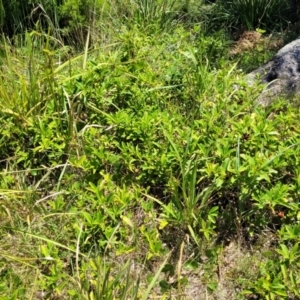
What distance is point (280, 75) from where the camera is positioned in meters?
3.61

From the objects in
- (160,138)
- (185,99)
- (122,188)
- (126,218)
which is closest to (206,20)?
(185,99)

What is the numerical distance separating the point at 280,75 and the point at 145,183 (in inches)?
54.2

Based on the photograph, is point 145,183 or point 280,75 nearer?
point 145,183

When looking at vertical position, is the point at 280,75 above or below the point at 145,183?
above

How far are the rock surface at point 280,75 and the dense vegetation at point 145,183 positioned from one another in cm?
14

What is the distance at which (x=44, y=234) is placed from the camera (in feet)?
8.77

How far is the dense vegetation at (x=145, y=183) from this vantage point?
245cm

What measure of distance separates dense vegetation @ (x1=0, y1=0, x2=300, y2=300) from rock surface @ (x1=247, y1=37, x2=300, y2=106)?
14 cm

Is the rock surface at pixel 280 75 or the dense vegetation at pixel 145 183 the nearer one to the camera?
the dense vegetation at pixel 145 183

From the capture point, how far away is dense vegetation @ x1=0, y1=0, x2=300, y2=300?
96.3 inches

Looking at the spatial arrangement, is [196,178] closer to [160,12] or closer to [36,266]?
[36,266]

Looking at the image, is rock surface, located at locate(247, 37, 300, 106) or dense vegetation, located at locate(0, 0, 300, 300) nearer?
dense vegetation, located at locate(0, 0, 300, 300)

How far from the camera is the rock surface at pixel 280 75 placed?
349 centimetres

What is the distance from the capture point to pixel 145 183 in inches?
113
